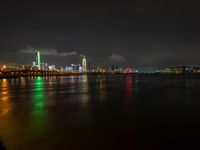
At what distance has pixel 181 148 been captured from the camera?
25.1ft

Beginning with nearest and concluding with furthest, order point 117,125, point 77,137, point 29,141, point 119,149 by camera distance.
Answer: point 119,149 → point 29,141 → point 77,137 → point 117,125

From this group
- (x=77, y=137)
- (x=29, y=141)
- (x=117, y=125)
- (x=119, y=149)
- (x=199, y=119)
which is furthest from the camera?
(x=199, y=119)

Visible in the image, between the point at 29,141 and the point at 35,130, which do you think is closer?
the point at 29,141

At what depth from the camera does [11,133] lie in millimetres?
9492

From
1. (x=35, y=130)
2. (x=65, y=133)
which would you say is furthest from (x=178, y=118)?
(x=35, y=130)

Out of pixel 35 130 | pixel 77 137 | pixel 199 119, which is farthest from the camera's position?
pixel 199 119

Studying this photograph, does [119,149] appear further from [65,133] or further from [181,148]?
[65,133]

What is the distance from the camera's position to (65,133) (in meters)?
9.45

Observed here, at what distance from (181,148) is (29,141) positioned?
22.1 ft

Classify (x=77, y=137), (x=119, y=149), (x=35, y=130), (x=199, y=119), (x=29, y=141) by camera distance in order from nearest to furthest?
(x=119, y=149) → (x=29, y=141) → (x=77, y=137) → (x=35, y=130) → (x=199, y=119)

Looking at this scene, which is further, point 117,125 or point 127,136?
point 117,125

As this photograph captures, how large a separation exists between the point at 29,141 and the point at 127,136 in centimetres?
469

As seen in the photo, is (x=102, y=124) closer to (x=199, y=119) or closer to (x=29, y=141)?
A: (x=29, y=141)

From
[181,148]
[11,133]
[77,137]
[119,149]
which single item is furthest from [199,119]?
[11,133]
